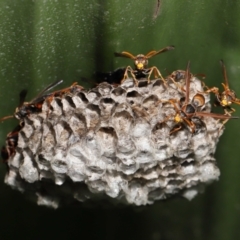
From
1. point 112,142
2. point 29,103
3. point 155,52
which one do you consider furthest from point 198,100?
point 29,103

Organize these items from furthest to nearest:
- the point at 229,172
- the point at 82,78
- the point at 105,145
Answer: the point at 229,172
the point at 82,78
the point at 105,145

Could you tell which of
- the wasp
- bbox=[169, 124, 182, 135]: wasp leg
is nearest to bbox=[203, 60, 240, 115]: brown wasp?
bbox=[169, 124, 182, 135]: wasp leg

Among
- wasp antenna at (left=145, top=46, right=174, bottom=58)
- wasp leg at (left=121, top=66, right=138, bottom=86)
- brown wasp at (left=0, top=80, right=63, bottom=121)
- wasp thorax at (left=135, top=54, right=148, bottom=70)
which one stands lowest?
brown wasp at (left=0, top=80, right=63, bottom=121)

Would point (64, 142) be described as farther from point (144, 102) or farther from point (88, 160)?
point (144, 102)

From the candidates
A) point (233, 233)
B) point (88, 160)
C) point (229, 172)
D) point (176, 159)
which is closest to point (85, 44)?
point (88, 160)

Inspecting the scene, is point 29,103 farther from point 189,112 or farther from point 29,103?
point 189,112

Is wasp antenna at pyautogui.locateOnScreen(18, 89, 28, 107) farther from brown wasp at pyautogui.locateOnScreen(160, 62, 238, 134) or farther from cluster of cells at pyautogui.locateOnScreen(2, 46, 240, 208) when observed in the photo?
brown wasp at pyautogui.locateOnScreen(160, 62, 238, 134)

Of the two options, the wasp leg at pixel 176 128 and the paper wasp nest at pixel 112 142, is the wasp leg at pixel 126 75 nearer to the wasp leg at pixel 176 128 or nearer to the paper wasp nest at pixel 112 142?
the paper wasp nest at pixel 112 142
